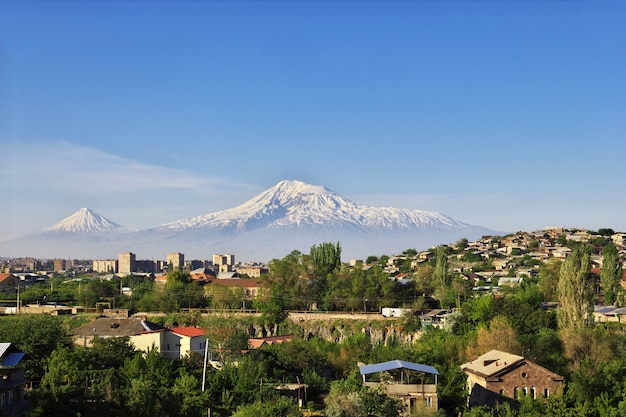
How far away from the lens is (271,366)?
1480 inches

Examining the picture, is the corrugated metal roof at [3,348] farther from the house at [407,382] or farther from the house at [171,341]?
the house at [407,382]

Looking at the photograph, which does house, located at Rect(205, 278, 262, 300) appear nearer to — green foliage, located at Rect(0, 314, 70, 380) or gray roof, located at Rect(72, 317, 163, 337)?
gray roof, located at Rect(72, 317, 163, 337)

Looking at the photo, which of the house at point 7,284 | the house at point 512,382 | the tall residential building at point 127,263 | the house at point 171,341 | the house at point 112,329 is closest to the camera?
the house at point 512,382

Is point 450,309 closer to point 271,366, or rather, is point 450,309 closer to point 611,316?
point 611,316

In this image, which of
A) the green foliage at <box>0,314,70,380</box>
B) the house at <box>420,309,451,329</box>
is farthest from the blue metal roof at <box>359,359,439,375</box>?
the house at <box>420,309,451,329</box>

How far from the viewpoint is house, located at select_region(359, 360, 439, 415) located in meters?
29.4

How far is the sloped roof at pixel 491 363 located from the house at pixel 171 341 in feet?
50.0

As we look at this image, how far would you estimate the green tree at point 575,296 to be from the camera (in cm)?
4425

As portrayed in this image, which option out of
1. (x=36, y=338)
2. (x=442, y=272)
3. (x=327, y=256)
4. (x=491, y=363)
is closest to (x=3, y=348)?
(x=36, y=338)

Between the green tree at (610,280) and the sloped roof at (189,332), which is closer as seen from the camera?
the sloped roof at (189,332)

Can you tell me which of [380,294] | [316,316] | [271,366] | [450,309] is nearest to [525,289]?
[450,309]

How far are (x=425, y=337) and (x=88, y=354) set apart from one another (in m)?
21.3

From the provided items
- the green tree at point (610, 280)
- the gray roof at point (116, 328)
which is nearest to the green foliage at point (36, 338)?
the gray roof at point (116, 328)

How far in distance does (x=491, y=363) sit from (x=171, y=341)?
18.6 m
